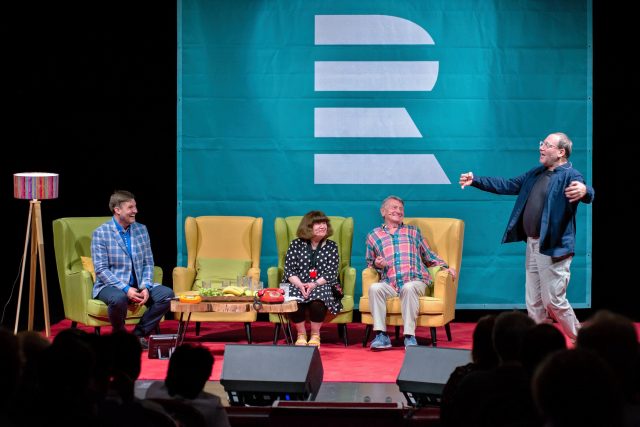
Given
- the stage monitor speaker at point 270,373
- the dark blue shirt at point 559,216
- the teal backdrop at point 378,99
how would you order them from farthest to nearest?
the teal backdrop at point 378,99
the dark blue shirt at point 559,216
the stage monitor speaker at point 270,373

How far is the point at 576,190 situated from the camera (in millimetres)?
6723

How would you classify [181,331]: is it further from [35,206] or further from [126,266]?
[35,206]

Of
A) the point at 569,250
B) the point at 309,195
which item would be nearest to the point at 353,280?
the point at 309,195

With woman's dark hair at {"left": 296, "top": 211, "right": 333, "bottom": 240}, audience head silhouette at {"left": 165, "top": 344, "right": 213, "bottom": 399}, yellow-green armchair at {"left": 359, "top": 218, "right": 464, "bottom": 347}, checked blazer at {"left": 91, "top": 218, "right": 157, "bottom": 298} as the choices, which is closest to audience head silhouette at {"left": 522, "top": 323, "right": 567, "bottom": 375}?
audience head silhouette at {"left": 165, "top": 344, "right": 213, "bottom": 399}

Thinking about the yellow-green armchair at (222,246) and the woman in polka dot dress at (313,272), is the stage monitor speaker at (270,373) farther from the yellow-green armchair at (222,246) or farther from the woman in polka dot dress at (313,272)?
the yellow-green armchair at (222,246)

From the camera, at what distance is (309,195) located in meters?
8.20

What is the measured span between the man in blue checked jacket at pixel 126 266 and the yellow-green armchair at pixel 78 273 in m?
0.08

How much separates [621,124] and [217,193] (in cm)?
323

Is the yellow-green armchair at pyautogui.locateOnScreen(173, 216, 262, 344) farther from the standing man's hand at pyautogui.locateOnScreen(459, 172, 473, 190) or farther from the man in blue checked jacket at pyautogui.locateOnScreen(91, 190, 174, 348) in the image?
the standing man's hand at pyautogui.locateOnScreen(459, 172, 473, 190)

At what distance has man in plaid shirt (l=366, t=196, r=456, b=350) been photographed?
7.24 meters

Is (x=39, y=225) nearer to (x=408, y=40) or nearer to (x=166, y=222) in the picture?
(x=166, y=222)

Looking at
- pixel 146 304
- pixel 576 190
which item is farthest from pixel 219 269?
pixel 576 190

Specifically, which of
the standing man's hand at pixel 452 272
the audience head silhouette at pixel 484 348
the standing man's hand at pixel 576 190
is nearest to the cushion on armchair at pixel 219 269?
the standing man's hand at pixel 452 272

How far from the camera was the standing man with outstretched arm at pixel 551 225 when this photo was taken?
22.5 feet
